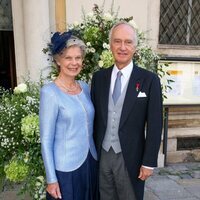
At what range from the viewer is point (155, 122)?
81.8 inches

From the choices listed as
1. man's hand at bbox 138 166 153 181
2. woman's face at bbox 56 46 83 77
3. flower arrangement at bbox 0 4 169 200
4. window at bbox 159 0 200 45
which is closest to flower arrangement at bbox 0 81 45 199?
flower arrangement at bbox 0 4 169 200

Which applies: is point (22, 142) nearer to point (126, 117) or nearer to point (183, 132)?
point (126, 117)

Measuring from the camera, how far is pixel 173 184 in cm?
411

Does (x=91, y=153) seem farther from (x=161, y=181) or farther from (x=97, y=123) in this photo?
(x=161, y=181)

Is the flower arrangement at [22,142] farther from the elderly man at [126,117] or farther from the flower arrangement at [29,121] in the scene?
→ the elderly man at [126,117]

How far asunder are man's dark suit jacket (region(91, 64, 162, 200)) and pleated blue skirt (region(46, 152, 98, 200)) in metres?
0.15

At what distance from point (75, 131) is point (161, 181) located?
266 cm

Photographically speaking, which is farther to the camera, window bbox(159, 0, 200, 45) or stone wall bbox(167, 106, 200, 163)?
stone wall bbox(167, 106, 200, 163)

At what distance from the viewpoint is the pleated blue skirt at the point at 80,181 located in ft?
6.82

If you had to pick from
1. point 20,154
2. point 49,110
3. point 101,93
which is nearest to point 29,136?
point 20,154

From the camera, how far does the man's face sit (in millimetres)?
2062

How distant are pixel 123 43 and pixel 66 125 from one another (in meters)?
0.72

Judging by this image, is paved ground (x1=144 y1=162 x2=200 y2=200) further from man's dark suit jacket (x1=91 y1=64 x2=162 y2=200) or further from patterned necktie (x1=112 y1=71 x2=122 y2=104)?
patterned necktie (x1=112 y1=71 x2=122 y2=104)

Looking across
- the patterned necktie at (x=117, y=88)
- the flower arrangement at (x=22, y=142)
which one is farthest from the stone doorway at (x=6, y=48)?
the patterned necktie at (x=117, y=88)
